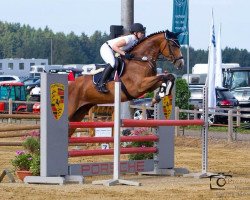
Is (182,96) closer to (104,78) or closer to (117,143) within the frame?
(104,78)

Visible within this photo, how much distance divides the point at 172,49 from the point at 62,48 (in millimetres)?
119444

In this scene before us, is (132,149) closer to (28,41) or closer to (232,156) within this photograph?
(232,156)

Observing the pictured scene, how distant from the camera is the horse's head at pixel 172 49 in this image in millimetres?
17422

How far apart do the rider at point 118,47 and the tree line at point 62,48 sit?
11424 centimetres

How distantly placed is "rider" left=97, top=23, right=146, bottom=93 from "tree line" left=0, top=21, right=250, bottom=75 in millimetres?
114236

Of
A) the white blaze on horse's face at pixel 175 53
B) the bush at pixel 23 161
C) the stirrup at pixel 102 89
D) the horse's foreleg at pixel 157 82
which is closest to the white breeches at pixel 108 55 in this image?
the stirrup at pixel 102 89

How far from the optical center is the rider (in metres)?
17.1

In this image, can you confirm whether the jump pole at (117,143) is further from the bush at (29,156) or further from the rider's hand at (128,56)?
the rider's hand at (128,56)

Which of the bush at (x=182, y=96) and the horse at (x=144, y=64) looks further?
the bush at (x=182, y=96)

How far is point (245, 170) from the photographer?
18453 millimetres

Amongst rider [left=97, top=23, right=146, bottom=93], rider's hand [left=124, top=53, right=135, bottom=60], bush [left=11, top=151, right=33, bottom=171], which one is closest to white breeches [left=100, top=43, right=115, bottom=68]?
rider [left=97, top=23, right=146, bottom=93]

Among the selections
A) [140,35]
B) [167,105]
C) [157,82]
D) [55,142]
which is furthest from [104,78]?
[55,142]

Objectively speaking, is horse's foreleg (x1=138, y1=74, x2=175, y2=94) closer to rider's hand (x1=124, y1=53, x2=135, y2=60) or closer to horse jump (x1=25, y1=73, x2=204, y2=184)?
rider's hand (x1=124, y1=53, x2=135, y2=60)

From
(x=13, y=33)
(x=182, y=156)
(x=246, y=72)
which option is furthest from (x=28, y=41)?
(x=182, y=156)
